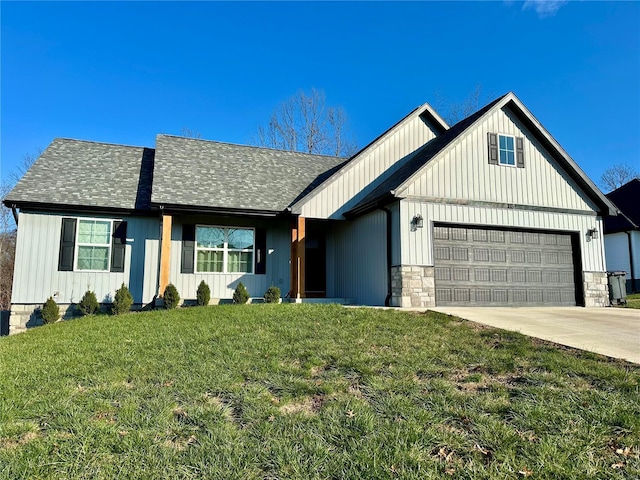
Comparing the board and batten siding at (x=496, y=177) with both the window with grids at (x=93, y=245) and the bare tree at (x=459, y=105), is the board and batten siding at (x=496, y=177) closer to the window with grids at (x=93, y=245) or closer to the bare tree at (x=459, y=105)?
the window with grids at (x=93, y=245)

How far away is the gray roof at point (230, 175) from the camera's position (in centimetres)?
1204

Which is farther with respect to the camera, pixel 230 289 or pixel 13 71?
pixel 230 289

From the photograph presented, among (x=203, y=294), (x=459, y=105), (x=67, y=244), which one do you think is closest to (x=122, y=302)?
(x=203, y=294)

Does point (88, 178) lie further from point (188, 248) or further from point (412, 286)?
point (412, 286)

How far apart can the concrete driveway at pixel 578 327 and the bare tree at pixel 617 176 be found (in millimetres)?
32985

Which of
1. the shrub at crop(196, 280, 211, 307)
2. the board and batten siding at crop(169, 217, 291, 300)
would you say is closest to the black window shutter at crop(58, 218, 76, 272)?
the board and batten siding at crop(169, 217, 291, 300)

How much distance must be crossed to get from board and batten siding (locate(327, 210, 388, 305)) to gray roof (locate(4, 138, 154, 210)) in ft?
20.3

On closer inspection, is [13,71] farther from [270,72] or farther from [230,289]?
[270,72]

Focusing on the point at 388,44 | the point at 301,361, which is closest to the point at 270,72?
the point at 388,44

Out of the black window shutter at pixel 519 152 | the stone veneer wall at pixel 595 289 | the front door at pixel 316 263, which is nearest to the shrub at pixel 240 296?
the front door at pixel 316 263

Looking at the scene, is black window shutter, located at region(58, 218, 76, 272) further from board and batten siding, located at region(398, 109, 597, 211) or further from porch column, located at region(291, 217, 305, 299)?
board and batten siding, located at region(398, 109, 597, 211)

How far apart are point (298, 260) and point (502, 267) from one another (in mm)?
5977

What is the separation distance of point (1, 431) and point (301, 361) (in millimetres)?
3158

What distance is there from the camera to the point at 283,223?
13.4 m
